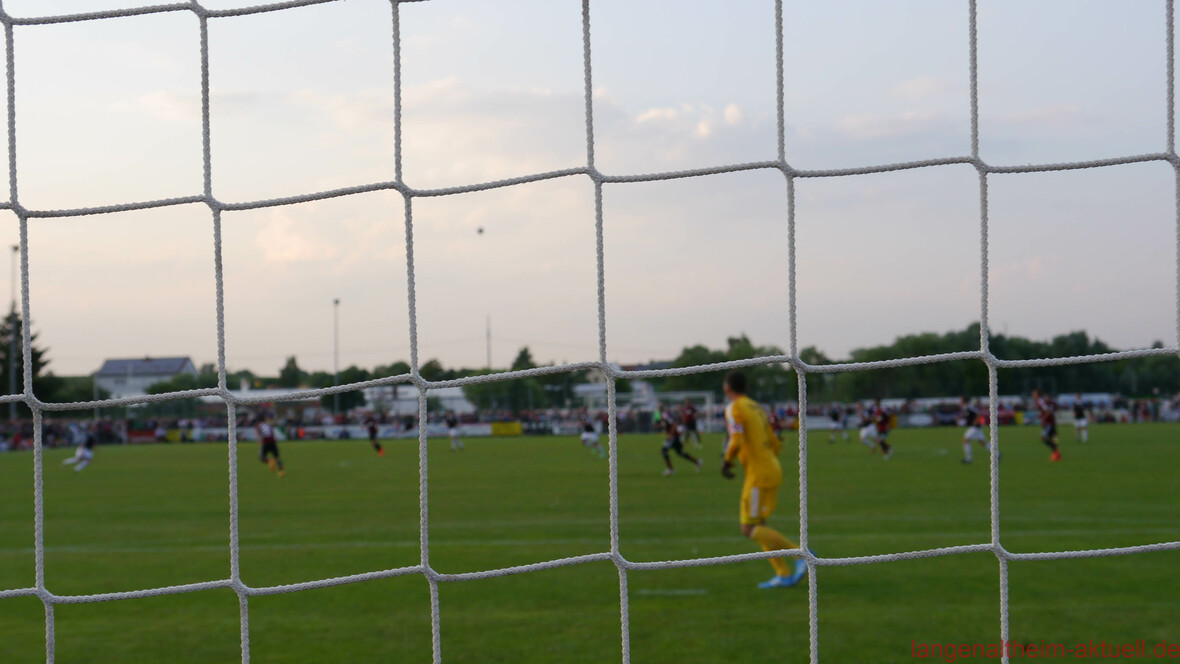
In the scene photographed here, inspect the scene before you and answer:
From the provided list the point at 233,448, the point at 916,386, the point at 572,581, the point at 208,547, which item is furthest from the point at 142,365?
the point at 233,448

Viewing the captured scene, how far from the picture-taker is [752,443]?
662cm

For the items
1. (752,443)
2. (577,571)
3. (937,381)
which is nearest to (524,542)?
(577,571)

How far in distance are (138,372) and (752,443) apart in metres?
43.0

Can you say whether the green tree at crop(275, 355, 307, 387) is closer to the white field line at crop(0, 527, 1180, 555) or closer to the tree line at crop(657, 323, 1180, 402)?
the tree line at crop(657, 323, 1180, 402)

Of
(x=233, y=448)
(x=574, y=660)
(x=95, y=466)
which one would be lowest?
(x=95, y=466)

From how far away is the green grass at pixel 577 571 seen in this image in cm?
535

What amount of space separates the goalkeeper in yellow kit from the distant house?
3693 cm

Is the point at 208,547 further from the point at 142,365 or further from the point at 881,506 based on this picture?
the point at 142,365

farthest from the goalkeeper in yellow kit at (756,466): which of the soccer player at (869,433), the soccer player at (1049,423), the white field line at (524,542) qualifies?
the soccer player at (869,433)

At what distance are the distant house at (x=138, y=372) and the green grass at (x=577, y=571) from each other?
88.0ft

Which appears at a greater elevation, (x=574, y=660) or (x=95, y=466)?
(x=574, y=660)

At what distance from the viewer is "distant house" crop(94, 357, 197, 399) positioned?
40719mm

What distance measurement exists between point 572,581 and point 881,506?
214 inches

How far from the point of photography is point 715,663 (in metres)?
4.85
